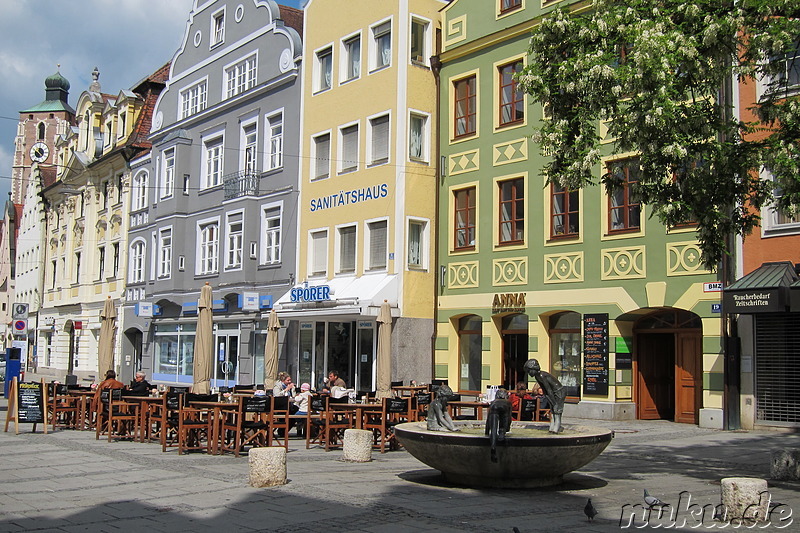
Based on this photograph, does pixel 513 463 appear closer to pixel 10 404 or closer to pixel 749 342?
pixel 749 342

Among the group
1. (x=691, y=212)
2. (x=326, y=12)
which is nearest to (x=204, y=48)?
(x=326, y=12)

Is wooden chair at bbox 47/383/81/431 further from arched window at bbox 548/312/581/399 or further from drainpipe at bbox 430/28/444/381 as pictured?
arched window at bbox 548/312/581/399

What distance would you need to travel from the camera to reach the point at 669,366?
22.5 meters

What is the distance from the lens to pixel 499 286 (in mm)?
24922

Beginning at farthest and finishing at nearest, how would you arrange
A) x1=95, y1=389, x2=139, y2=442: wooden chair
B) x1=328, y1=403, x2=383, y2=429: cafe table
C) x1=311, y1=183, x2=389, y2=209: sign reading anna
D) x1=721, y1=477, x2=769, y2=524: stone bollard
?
x1=311, y1=183, x2=389, y2=209: sign reading anna
x1=95, y1=389, x2=139, y2=442: wooden chair
x1=328, y1=403, x2=383, y2=429: cafe table
x1=721, y1=477, x2=769, y2=524: stone bollard

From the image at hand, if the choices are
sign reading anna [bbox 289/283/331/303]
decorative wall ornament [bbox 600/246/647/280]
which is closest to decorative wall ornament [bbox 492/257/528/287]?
decorative wall ornament [bbox 600/246/647/280]

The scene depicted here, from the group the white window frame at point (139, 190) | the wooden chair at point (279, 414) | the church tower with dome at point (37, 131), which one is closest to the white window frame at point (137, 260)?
the white window frame at point (139, 190)

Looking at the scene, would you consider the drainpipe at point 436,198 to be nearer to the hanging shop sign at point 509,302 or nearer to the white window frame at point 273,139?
the hanging shop sign at point 509,302

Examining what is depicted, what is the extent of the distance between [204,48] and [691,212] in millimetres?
29333

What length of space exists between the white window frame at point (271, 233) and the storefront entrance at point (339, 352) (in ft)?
10.0

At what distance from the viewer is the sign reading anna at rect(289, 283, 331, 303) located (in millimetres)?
27938

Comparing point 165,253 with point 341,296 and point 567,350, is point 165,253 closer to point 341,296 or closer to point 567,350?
point 341,296

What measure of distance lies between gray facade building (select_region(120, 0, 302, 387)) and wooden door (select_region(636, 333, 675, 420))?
1304 cm

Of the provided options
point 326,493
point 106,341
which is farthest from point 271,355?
point 326,493
